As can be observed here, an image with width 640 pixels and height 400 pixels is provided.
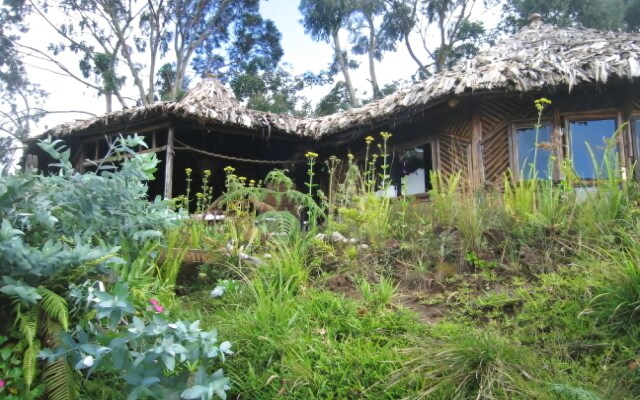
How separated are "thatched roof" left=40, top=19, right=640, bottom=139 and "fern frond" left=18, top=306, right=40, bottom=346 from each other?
620 cm

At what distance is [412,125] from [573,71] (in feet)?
9.40

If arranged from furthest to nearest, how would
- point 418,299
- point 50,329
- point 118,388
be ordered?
point 418,299 < point 118,388 < point 50,329

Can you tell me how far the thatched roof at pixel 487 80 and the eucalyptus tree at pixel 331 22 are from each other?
1283 centimetres

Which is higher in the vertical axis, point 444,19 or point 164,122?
point 444,19

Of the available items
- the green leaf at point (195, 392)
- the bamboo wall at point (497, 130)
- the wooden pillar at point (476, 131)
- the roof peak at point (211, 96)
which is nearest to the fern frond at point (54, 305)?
the green leaf at point (195, 392)

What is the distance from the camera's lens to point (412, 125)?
9359 mm

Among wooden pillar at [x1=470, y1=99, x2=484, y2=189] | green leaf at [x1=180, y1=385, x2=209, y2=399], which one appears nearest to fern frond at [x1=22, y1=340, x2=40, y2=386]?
green leaf at [x1=180, y1=385, x2=209, y2=399]

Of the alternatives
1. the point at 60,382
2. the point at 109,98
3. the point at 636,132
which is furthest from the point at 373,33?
the point at 60,382

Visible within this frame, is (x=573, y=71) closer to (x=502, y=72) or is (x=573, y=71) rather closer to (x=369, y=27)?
(x=502, y=72)

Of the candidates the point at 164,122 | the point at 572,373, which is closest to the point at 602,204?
the point at 572,373

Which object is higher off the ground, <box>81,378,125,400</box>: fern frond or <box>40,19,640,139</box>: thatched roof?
Result: <box>40,19,640,139</box>: thatched roof

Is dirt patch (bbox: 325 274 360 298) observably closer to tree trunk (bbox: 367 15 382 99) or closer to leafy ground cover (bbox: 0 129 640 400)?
leafy ground cover (bbox: 0 129 640 400)

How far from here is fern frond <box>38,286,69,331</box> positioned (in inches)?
84.3

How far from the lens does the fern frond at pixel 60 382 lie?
213 centimetres
